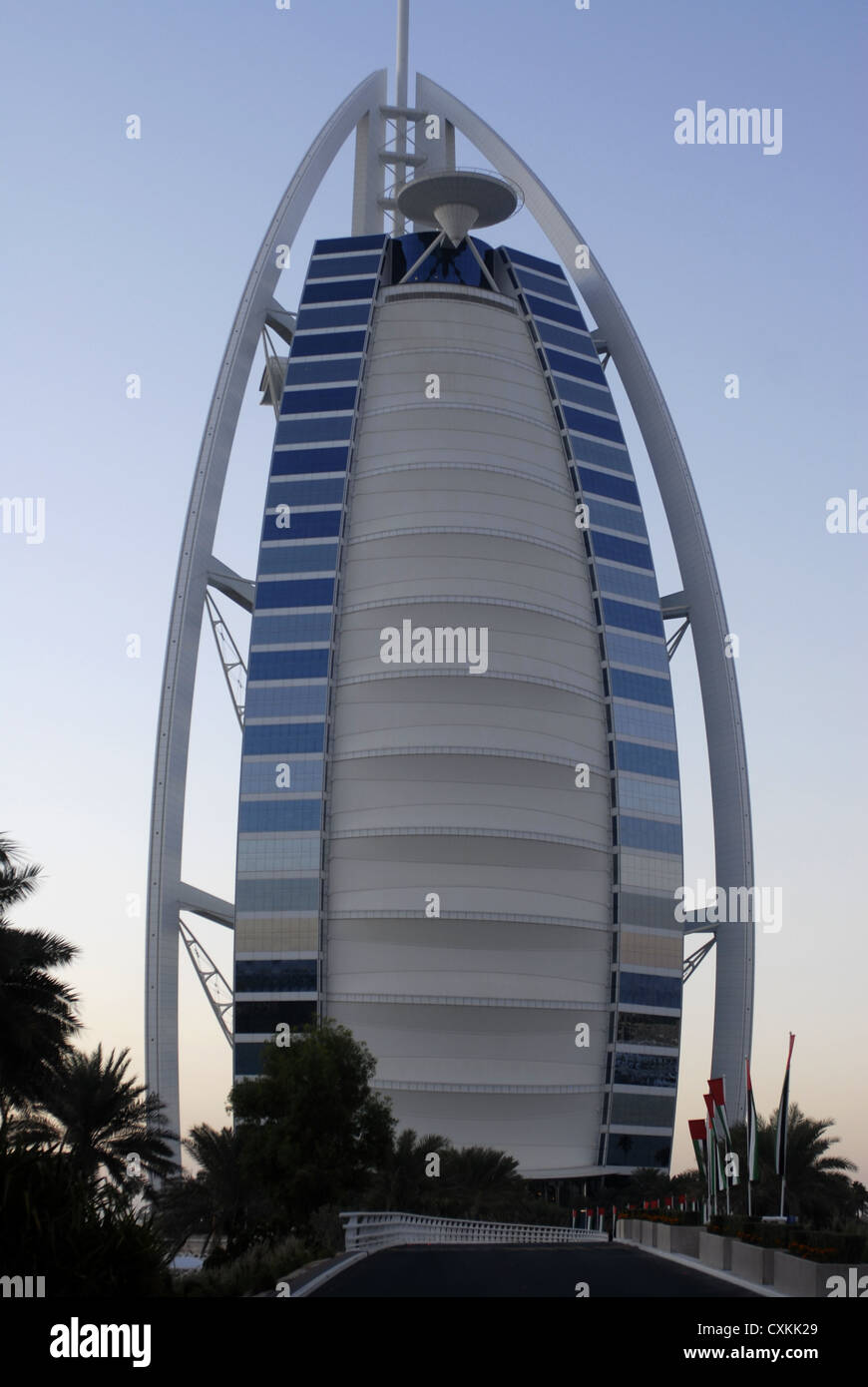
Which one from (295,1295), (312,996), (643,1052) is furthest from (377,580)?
(295,1295)

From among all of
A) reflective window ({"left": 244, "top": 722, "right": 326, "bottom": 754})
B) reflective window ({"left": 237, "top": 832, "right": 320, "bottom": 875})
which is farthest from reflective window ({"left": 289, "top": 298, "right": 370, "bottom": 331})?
reflective window ({"left": 237, "top": 832, "right": 320, "bottom": 875})

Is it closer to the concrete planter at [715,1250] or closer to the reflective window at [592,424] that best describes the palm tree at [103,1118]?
the concrete planter at [715,1250]

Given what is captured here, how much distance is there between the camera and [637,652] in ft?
358

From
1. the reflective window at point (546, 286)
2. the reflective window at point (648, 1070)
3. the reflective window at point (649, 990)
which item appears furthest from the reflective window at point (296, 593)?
the reflective window at point (648, 1070)

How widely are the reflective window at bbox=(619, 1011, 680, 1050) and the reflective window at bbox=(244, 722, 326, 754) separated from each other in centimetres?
2638

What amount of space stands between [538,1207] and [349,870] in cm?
2677

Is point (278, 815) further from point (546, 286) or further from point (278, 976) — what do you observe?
point (546, 286)

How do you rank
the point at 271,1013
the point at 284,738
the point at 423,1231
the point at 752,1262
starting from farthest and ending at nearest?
the point at 284,738 < the point at 271,1013 < the point at 423,1231 < the point at 752,1262

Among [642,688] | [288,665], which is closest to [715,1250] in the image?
[288,665]

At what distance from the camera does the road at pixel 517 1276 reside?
85.5ft

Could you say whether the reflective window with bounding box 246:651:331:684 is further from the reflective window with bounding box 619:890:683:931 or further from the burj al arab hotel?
the reflective window with bounding box 619:890:683:931

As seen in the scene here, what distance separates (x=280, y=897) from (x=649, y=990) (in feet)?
81.9

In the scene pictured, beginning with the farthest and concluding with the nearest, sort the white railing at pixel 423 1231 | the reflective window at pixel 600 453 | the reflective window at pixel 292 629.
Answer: the reflective window at pixel 600 453 → the reflective window at pixel 292 629 → the white railing at pixel 423 1231

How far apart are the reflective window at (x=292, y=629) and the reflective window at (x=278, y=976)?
20.9m
